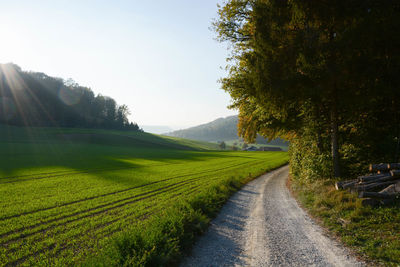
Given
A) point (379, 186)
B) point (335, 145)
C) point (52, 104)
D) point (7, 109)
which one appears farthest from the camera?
point (52, 104)

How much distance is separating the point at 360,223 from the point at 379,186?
116 inches

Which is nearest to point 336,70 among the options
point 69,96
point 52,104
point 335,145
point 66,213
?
point 335,145

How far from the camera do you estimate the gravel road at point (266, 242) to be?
604cm

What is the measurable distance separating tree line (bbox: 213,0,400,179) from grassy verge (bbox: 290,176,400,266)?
327 cm

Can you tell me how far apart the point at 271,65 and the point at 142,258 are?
31.6ft

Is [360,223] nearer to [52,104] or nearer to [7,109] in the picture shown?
[7,109]

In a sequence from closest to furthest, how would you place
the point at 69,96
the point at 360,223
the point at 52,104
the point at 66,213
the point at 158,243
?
the point at 158,243 → the point at 360,223 → the point at 66,213 → the point at 52,104 → the point at 69,96

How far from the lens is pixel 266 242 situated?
7.16m

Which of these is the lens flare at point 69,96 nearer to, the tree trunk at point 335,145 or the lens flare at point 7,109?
the lens flare at point 7,109

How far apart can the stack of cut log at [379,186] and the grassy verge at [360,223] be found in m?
0.34

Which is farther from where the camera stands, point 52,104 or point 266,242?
point 52,104

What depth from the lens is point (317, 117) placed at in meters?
13.6

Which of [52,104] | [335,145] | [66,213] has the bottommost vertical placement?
[66,213]

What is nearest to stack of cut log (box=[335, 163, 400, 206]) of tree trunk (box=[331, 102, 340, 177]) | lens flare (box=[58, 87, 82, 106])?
tree trunk (box=[331, 102, 340, 177])
